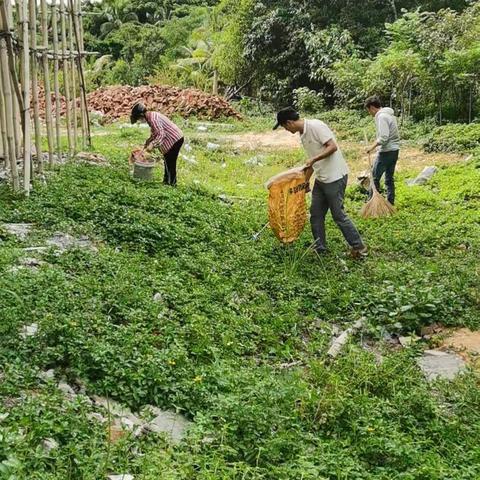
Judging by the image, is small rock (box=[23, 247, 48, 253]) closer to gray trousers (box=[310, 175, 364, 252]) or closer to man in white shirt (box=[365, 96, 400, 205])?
gray trousers (box=[310, 175, 364, 252])

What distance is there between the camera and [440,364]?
4539mm

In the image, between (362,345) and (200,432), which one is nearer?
(200,432)

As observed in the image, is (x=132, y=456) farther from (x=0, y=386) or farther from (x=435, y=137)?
(x=435, y=137)

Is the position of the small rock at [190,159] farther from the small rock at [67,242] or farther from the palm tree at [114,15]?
the palm tree at [114,15]

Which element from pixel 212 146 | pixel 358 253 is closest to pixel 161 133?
pixel 358 253

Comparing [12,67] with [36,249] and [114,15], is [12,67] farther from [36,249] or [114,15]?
[114,15]

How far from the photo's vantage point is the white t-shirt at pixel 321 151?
6.11 metres

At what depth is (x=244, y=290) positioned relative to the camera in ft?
18.1

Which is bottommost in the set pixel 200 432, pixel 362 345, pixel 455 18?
pixel 362 345

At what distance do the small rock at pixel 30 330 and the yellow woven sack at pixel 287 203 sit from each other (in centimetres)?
337

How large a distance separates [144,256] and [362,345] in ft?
7.20

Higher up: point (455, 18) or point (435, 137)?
point (455, 18)

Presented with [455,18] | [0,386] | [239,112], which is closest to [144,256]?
[0,386]

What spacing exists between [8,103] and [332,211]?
148 inches
